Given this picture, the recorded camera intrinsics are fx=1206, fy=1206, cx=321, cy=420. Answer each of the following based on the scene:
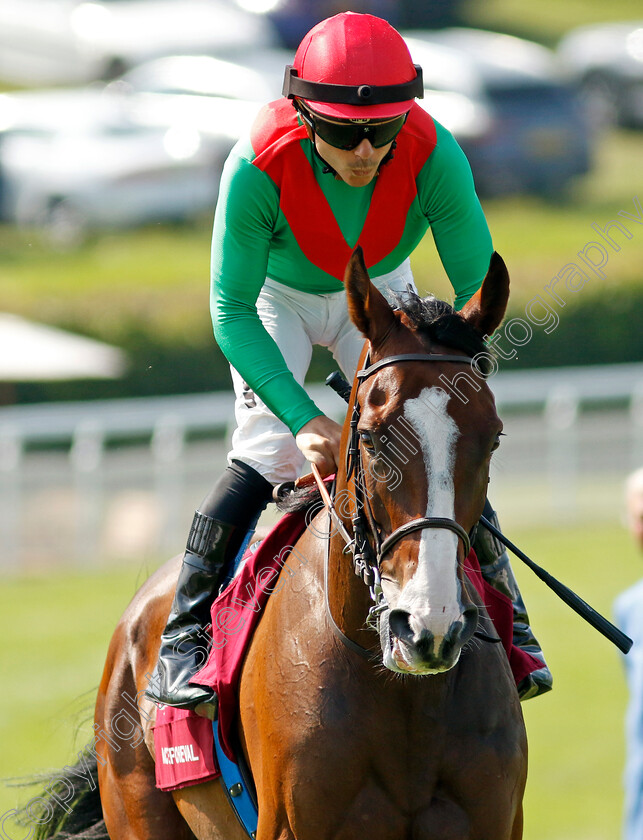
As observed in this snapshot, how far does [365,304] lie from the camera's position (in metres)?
2.91

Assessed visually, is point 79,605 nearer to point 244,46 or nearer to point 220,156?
point 220,156

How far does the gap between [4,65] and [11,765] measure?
24.0 m

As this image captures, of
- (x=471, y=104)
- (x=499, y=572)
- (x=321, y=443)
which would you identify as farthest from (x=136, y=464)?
(x=471, y=104)

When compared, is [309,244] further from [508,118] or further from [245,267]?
[508,118]

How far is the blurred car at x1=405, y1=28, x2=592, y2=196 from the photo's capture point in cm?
2100

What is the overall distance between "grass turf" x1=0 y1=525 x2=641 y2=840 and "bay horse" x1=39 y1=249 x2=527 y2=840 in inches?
68.3

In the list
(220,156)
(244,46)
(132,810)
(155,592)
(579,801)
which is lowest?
(579,801)

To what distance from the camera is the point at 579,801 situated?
24.1ft

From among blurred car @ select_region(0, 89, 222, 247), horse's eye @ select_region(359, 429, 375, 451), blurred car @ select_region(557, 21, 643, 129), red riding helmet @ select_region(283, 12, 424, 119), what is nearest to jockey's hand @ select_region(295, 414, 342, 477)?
horse's eye @ select_region(359, 429, 375, 451)

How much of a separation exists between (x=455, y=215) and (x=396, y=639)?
1.40 m

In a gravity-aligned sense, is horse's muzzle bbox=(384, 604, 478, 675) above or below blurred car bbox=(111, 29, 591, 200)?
below

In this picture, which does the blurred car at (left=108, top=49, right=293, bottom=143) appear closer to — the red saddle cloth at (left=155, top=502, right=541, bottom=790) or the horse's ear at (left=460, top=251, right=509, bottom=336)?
the red saddle cloth at (left=155, top=502, right=541, bottom=790)

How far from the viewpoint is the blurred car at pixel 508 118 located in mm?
21000

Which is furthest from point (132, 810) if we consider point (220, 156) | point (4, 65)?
point (4, 65)
